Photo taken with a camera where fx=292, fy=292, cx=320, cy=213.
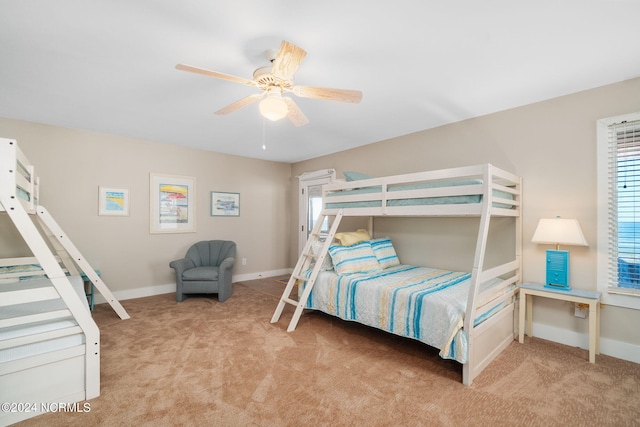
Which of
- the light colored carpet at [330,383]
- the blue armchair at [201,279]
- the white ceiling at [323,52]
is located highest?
the white ceiling at [323,52]

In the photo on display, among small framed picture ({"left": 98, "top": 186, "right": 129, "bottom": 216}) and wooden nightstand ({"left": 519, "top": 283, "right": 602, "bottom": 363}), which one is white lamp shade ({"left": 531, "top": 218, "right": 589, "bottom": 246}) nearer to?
wooden nightstand ({"left": 519, "top": 283, "right": 602, "bottom": 363})

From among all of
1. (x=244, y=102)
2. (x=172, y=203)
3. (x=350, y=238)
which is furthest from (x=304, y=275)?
(x=172, y=203)

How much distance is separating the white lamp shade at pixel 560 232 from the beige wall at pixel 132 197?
428 centimetres

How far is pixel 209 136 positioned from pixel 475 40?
11.1 ft

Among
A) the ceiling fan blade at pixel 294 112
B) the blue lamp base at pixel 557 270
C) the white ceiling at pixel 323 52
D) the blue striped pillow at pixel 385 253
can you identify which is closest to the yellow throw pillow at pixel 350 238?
the blue striped pillow at pixel 385 253

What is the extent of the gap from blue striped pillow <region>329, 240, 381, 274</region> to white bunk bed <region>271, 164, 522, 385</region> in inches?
4.4

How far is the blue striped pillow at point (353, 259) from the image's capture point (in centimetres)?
321

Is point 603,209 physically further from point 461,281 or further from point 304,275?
point 304,275

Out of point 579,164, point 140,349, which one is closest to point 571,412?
point 579,164

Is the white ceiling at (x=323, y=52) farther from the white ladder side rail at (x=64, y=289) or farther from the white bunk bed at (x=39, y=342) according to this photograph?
the white ladder side rail at (x=64, y=289)

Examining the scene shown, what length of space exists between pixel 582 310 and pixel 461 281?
1.00 metres

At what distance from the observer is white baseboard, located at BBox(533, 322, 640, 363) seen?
2.40 metres

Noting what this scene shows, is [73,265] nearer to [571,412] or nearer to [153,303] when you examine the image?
[153,303]

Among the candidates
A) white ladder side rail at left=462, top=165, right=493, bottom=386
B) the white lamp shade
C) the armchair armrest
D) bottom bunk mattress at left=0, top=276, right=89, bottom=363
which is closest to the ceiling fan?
white ladder side rail at left=462, top=165, right=493, bottom=386
